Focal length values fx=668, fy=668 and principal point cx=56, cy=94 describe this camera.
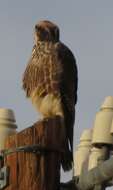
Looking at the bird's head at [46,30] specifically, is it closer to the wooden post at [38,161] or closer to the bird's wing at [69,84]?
the bird's wing at [69,84]

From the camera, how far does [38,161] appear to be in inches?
132

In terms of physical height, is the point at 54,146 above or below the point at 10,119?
below

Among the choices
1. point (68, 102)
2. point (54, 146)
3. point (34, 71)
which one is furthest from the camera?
point (34, 71)

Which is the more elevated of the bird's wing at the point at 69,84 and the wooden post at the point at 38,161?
the bird's wing at the point at 69,84

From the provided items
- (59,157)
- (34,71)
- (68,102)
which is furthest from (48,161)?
(34,71)

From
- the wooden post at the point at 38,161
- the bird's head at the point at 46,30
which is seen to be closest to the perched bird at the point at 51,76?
the bird's head at the point at 46,30

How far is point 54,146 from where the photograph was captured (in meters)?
3.33

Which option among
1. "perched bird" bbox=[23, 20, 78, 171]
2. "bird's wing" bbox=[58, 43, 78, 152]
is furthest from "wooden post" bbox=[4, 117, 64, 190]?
"bird's wing" bbox=[58, 43, 78, 152]

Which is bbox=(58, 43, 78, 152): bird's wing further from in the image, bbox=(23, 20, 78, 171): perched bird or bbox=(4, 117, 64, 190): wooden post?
bbox=(4, 117, 64, 190): wooden post

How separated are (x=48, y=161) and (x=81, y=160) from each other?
66.9 inches

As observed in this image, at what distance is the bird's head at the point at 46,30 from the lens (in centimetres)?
494

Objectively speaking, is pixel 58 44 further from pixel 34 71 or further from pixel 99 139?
pixel 99 139

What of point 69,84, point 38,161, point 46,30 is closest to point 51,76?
point 69,84

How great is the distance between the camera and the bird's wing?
4.41 meters
